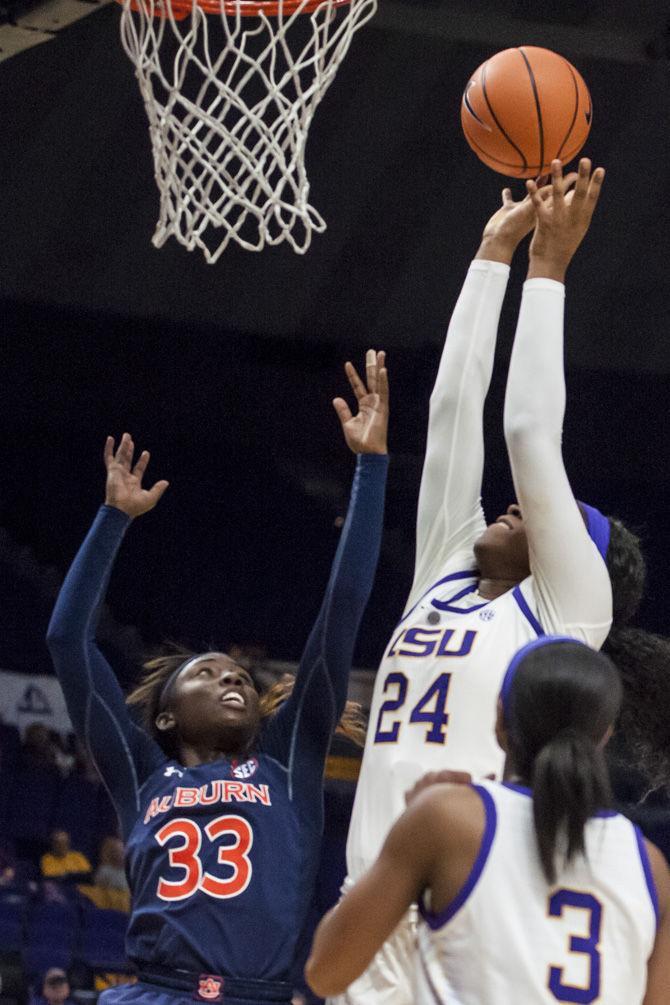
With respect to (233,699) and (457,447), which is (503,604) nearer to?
(457,447)

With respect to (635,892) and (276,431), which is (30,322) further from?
(635,892)

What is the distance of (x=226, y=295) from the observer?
360 inches

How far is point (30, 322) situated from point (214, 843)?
6596 mm

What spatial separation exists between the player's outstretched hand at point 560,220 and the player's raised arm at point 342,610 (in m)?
0.37

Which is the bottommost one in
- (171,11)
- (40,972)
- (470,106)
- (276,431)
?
(40,972)

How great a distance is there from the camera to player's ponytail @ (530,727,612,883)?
1.96m

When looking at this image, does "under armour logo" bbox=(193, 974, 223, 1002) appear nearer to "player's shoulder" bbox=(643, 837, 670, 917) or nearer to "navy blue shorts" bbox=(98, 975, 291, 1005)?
"navy blue shorts" bbox=(98, 975, 291, 1005)

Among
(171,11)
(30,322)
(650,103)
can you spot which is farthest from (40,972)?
(650,103)

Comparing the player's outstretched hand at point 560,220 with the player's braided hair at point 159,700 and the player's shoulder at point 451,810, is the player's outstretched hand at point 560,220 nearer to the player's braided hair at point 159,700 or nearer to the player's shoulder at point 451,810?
the player's braided hair at point 159,700

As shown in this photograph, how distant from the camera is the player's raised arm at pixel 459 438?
10.1 feet

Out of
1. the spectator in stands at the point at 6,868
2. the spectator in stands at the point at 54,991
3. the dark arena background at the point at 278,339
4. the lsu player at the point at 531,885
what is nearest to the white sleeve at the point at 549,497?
the lsu player at the point at 531,885

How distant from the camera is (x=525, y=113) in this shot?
11.0 ft

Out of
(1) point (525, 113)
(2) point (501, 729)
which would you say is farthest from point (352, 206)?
(2) point (501, 729)

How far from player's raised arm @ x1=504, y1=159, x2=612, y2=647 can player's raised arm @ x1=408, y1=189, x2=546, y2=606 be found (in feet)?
0.91
